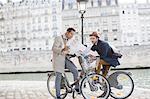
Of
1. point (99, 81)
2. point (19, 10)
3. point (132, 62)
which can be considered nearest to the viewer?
point (99, 81)

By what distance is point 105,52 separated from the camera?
878 centimetres

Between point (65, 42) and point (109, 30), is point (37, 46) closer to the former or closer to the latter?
point (109, 30)

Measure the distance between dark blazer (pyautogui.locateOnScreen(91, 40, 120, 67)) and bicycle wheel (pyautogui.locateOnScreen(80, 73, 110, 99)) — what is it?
0.40m

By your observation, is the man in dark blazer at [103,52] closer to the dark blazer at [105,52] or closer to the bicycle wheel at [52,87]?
the dark blazer at [105,52]

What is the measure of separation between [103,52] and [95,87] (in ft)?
2.06

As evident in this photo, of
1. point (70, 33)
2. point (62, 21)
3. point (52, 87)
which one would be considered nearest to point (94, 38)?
point (70, 33)

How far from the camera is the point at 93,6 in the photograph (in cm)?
7994

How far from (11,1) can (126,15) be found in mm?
19365

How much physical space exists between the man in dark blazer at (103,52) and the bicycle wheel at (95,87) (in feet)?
0.83

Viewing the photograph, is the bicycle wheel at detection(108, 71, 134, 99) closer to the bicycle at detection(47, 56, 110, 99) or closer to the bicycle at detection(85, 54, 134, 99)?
the bicycle at detection(85, 54, 134, 99)

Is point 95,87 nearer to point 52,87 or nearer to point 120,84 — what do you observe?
point 120,84

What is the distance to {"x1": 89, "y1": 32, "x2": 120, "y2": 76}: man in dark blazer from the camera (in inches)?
346

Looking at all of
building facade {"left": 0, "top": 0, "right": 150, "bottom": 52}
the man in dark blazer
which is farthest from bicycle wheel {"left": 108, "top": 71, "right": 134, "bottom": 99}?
building facade {"left": 0, "top": 0, "right": 150, "bottom": 52}

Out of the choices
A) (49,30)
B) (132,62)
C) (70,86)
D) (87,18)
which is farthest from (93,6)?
(70,86)
